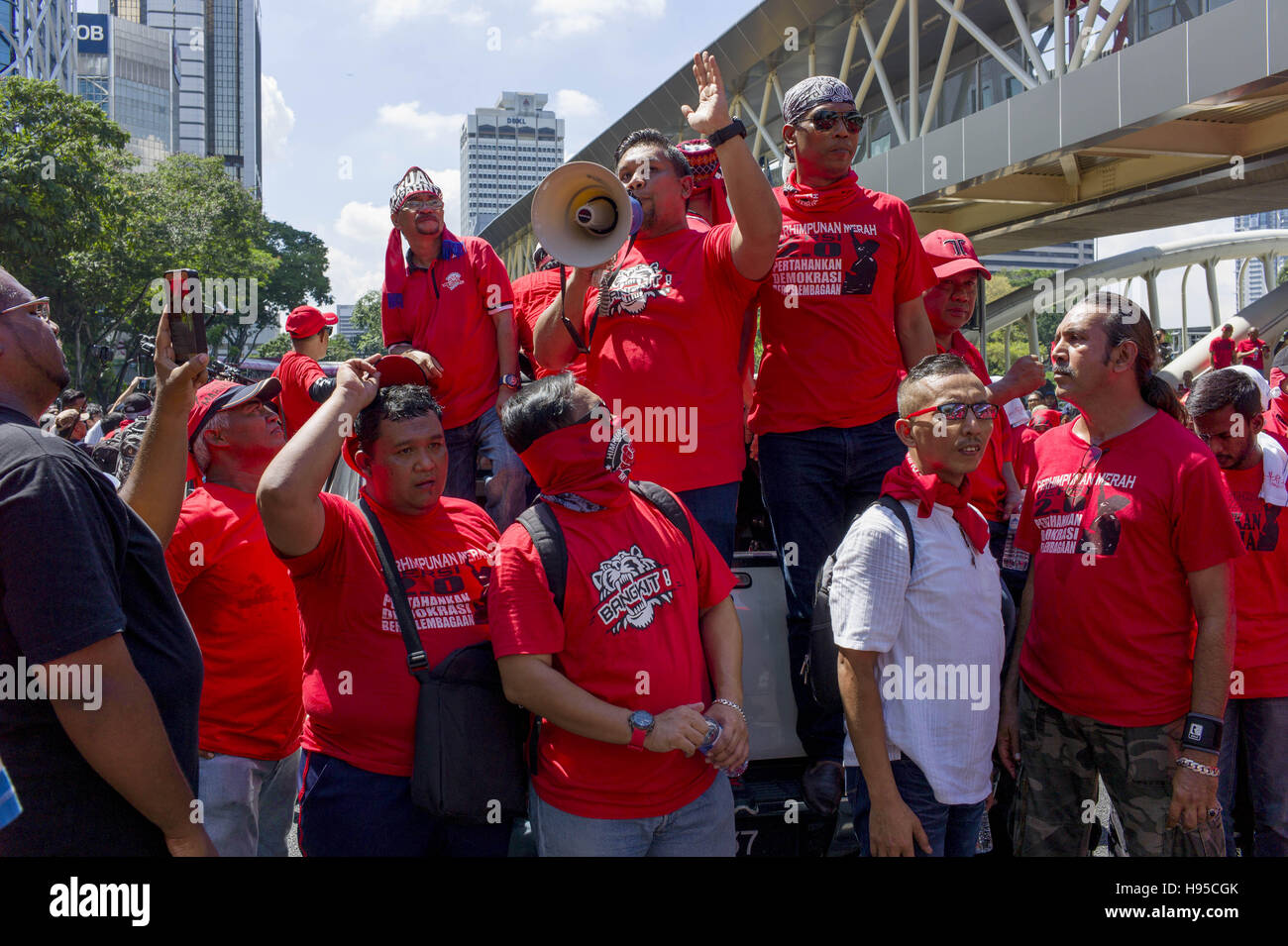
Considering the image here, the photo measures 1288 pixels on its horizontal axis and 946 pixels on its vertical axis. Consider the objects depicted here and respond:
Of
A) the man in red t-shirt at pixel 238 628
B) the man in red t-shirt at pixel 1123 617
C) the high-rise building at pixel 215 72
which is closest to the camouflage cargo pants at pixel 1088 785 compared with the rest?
the man in red t-shirt at pixel 1123 617

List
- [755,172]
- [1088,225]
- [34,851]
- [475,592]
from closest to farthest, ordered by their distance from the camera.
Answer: [34,851] < [475,592] < [755,172] < [1088,225]

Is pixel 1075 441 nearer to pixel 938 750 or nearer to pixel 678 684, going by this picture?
pixel 938 750

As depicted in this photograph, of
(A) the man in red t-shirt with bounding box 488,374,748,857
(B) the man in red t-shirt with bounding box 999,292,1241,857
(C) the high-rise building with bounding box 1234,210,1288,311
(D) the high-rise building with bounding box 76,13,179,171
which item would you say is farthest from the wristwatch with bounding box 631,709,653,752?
(D) the high-rise building with bounding box 76,13,179,171

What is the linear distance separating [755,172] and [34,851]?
110 inches

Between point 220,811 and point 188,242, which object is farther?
point 188,242

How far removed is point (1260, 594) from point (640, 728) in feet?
9.91

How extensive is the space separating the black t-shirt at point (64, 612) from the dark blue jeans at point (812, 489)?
86.5 inches

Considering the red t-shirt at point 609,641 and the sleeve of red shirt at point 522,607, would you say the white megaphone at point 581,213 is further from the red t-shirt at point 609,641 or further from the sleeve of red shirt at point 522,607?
the sleeve of red shirt at point 522,607

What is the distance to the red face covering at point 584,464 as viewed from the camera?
9.28 feet

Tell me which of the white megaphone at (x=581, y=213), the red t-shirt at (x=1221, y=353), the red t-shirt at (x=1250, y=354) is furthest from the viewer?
the red t-shirt at (x=1250, y=354)
